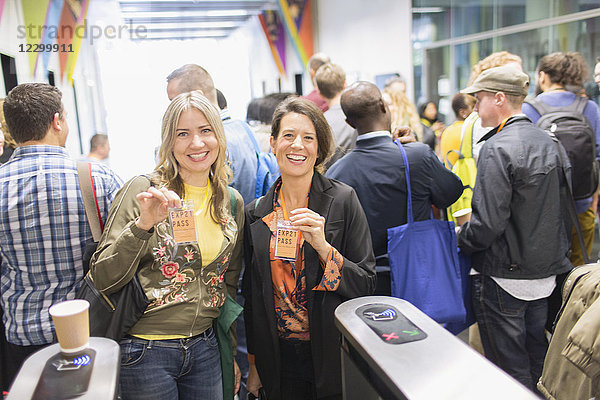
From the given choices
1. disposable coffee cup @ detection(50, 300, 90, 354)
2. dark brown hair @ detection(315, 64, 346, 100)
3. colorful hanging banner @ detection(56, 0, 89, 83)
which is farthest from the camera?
colorful hanging banner @ detection(56, 0, 89, 83)

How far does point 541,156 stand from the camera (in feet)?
7.11

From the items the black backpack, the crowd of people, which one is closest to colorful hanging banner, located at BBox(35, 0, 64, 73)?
the crowd of people

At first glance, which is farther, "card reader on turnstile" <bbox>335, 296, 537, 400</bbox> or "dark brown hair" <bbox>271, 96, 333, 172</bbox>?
"dark brown hair" <bbox>271, 96, 333, 172</bbox>

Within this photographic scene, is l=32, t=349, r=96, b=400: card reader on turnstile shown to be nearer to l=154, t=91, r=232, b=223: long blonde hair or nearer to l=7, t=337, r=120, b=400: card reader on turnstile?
l=7, t=337, r=120, b=400: card reader on turnstile

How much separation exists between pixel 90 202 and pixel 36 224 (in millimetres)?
207

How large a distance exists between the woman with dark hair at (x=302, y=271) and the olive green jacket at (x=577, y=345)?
2.03 feet

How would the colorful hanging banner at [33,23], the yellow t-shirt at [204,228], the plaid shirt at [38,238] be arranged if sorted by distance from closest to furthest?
the yellow t-shirt at [204,228]
the plaid shirt at [38,238]
the colorful hanging banner at [33,23]

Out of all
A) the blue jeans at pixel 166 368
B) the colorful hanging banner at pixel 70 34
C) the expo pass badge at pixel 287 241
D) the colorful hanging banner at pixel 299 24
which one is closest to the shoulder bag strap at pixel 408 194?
the expo pass badge at pixel 287 241

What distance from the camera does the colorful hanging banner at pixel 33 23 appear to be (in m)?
3.98

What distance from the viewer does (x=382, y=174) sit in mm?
2168

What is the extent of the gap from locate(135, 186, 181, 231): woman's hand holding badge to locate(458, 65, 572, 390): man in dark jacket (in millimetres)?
1493

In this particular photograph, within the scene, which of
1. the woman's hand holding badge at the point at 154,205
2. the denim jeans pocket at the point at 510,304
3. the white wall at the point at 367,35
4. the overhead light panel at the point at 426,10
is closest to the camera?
the woman's hand holding badge at the point at 154,205

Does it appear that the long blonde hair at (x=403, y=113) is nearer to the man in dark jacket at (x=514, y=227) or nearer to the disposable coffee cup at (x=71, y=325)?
the man in dark jacket at (x=514, y=227)

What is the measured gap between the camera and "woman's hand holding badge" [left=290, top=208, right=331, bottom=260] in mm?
1519
